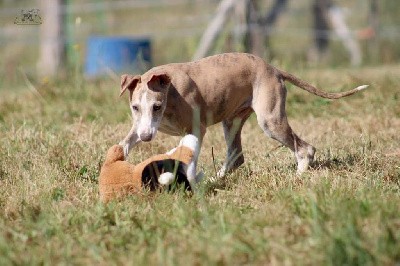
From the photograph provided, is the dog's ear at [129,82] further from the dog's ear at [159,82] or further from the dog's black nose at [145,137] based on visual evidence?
the dog's black nose at [145,137]

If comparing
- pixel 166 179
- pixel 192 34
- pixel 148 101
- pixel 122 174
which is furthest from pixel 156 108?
pixel 192 34

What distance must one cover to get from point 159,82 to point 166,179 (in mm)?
803

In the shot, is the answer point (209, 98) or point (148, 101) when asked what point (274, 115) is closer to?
point (209, 98)

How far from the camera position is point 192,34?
14.4 metres

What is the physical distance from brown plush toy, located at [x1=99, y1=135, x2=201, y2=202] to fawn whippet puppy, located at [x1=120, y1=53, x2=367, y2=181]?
1.00 feet

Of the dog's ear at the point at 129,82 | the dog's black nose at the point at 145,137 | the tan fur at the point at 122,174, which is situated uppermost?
the dog's ear at the point at 129,82

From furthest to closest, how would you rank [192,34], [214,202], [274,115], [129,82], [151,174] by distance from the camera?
1. [192,34]
2. [274,115]
3. [129,82]
4. [151,174]
5. [214,202]

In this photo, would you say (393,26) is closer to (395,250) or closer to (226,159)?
(226,159)

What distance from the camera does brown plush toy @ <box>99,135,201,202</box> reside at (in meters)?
4.33

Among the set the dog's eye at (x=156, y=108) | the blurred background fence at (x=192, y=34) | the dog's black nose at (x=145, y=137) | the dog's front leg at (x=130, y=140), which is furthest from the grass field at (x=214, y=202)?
the blurred background fence at (x=192, y=34)

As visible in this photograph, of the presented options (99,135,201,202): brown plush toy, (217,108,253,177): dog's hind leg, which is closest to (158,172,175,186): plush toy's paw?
(99,135,201,202): brown plush toy

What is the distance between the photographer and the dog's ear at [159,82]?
15.7 feet

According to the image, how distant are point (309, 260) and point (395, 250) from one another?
1.10 ft

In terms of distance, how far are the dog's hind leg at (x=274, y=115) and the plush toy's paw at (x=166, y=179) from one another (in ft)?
3.70
